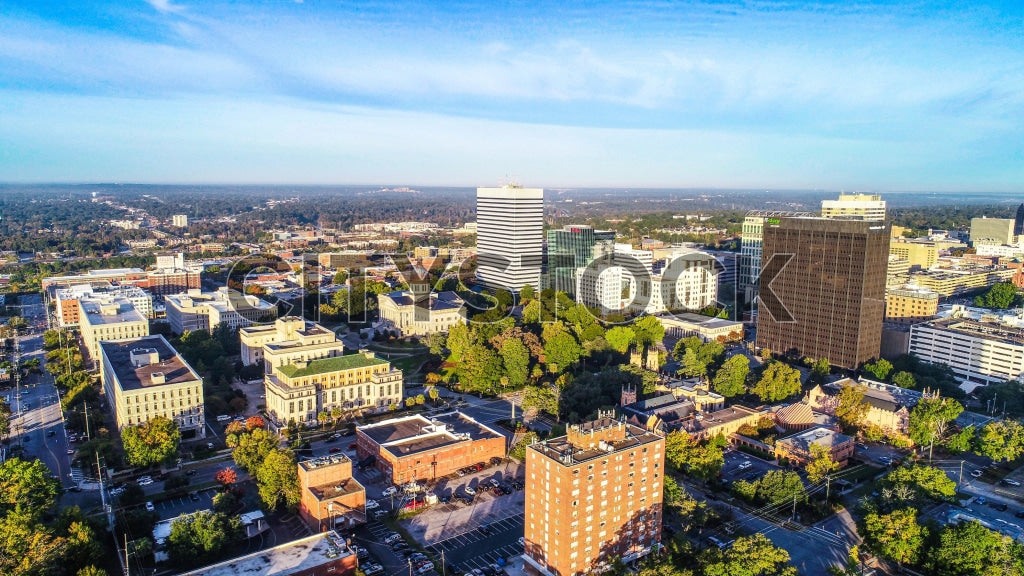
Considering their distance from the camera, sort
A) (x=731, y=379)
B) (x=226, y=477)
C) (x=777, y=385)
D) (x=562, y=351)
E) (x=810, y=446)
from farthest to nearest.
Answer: (x=562, y=351) → (x=731, y=379) → (x=777, y=385) → (x=810, y=446) → (x=226, y=477)

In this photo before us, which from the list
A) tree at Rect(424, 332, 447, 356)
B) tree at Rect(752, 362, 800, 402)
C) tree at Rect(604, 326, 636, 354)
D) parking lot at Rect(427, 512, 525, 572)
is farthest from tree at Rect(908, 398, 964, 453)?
tree at Rect(424, 332, 447, 356)

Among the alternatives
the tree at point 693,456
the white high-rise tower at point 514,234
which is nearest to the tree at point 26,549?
the tree at point 693,456

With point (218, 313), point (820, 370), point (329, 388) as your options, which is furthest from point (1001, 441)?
point (218, 313)

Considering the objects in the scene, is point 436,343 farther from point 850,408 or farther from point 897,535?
point 897,535

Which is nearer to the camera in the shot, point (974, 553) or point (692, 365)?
point (974, 553)

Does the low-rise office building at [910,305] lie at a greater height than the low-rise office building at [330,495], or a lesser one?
greater

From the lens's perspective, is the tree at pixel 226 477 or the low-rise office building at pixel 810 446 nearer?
the tree at pixel 226 477

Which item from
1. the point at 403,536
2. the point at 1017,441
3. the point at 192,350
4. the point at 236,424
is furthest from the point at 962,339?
the point at 192,350

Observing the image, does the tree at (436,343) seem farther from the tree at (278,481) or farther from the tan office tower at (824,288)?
the tan office tower at (824,288)
